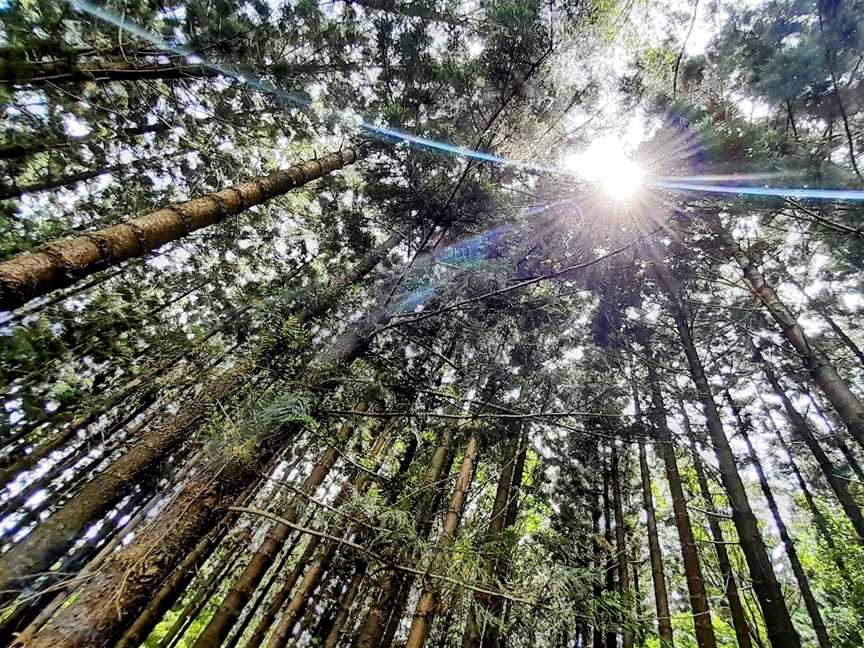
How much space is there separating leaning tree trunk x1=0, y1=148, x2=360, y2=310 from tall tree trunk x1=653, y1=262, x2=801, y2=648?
709 centimetres

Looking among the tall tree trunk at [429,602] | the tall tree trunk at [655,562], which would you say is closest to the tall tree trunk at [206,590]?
the tall tree trunk at [429,602]

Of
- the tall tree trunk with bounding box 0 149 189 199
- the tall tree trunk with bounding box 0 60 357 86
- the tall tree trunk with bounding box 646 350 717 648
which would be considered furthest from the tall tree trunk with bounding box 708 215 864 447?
the tall tree trunk with bounding box 0 149 189 199

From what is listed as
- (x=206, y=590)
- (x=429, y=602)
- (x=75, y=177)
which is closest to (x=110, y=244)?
(x=75, y=177)

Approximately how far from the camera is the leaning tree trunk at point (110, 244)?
245cm

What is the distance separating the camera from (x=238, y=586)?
262 inches

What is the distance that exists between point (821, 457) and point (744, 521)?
517 cm

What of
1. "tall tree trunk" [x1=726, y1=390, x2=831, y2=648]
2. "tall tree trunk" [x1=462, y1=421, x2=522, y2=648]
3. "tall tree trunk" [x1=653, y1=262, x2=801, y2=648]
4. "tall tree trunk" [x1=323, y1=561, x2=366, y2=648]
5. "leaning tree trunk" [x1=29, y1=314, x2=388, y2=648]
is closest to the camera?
"leaning tree trunk" [x1=29, y1=314, x2=388, y2=648]

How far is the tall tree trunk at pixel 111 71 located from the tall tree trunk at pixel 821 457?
9255 mm

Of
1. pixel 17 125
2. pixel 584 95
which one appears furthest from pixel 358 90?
pixel 17 125

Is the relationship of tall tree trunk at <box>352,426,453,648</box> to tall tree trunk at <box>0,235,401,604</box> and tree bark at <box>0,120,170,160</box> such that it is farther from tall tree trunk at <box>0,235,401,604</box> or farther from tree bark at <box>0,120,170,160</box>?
tree bark at <box>0,120,170,160</box>

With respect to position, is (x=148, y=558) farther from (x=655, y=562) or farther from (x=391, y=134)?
(x=655, y=562)

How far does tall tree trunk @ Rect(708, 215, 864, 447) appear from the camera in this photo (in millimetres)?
4070

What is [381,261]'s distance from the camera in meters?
6.68

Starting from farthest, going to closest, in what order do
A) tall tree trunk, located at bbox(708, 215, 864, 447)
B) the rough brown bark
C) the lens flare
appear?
1. the rough brown bark
2. the lens flare
3. tall tree trunk, located at bbox(708, 215, 864, 447)
